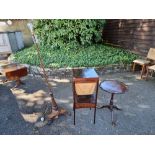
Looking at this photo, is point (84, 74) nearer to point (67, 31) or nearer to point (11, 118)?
point (11, 118)

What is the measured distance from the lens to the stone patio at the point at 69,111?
372 cm

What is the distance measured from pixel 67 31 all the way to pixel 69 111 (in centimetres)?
417

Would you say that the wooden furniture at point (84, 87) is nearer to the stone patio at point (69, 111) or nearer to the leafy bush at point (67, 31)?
the stone patio at point (69, 111)

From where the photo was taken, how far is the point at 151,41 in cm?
681

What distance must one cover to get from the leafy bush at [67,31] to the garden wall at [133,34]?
1.24 m

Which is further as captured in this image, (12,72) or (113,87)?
(12,72)

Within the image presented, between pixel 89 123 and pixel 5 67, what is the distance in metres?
3.37

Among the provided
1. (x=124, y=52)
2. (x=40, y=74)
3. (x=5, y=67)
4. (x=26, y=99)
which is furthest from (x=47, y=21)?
(x=26, y=99)

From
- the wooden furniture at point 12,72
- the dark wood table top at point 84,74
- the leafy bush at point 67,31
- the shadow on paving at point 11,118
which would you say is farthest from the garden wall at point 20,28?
the dark wood table top at point 84,74

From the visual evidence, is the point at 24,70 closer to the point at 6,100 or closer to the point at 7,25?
the point at 6,100

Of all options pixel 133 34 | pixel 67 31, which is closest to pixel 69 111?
pixel 67 31

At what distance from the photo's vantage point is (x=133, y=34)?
308 inches

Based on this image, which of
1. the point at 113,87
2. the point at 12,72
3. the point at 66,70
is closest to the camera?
the point at 113,87

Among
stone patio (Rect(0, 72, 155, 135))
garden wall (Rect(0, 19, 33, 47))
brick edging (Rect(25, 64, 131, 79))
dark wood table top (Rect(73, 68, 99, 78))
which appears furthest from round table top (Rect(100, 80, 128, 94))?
garden wall (Rect(0, 19, 33, 47))
